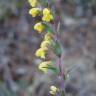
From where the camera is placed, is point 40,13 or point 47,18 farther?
point 40,13

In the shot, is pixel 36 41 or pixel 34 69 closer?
pixel 34 69

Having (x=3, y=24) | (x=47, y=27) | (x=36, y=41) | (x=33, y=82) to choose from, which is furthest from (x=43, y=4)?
(x=3, y=24)

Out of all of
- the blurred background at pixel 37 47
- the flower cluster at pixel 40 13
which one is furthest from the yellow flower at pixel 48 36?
the blurred background at pixel 37 47

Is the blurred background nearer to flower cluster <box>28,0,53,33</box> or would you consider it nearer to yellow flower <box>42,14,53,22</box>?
flower cluster <box>28,0,53,33</box>

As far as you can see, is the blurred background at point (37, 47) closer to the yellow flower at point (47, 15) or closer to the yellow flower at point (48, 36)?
the yellow flower at point (48, 36)

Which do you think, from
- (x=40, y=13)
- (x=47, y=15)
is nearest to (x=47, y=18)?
(x=47, y=15)

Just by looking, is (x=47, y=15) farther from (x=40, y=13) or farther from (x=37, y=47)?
(x=37, y=47)

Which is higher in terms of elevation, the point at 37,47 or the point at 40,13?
the point at 40,13

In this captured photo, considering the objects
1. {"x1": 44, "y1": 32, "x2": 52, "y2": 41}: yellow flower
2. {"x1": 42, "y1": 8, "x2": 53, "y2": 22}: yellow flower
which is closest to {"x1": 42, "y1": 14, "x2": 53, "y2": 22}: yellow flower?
{"x1": 42, "y1": 8, "x2": 53, "y2": 22}: yellow flower

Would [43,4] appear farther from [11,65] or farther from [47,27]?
[11,65]
